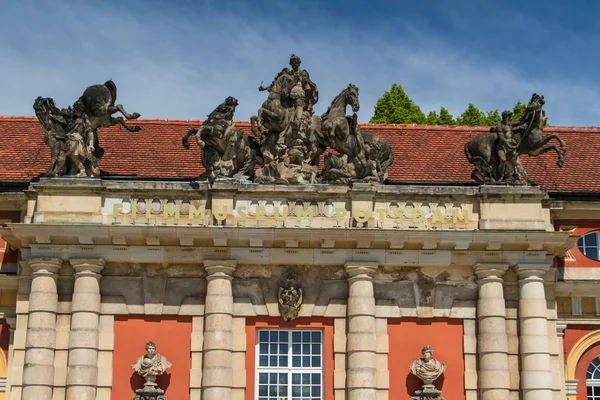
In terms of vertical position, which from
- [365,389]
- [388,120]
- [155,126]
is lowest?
[365,389]

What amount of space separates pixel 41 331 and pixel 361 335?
755 cm

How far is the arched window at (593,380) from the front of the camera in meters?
29.2

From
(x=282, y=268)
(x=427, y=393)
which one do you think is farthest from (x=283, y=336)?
(x=427, y=393)

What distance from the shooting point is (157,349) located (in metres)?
27.7

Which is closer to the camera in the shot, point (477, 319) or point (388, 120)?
point (477, 319)

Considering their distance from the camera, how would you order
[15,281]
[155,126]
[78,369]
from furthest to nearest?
[155,126], [15,281], [78,369]

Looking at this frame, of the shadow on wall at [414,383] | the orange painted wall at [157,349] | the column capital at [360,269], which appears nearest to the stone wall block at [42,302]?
the orange painted wall at [157,349]

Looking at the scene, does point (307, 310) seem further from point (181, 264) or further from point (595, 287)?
point (595, 287)

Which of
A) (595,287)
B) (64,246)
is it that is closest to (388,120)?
(595,287)

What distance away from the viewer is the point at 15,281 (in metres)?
28.6

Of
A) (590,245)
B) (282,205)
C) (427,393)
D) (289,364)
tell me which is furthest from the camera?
(590,245)

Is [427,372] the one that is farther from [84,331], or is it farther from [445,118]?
[445,118]

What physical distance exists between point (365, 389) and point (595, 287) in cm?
678

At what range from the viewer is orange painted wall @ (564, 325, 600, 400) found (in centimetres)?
2920
